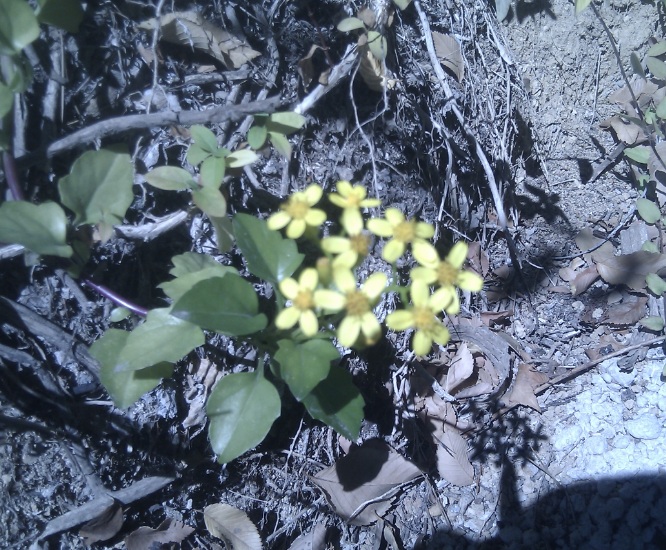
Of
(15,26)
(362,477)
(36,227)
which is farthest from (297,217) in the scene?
(362,477)

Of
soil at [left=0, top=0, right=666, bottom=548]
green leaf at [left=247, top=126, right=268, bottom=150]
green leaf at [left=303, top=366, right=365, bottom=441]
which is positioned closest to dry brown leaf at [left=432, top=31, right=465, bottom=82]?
soil at [left=0, top=0, right=666, bottom=548]

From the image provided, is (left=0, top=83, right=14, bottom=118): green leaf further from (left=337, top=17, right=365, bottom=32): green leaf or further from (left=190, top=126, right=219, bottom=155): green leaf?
(left=337, top=17, right=365, bottom=32): green leaf

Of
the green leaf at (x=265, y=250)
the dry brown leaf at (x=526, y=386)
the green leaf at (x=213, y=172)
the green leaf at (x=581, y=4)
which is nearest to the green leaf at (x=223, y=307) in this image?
the green leaf at (x=265, y=250)

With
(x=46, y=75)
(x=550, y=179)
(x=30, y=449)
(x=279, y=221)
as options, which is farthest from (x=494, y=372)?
(x=46, y=75)

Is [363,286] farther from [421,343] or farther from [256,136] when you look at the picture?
[256,136]

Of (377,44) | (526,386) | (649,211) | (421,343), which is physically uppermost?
(377,44)

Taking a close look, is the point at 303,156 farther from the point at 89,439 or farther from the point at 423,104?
the point at 89,439
